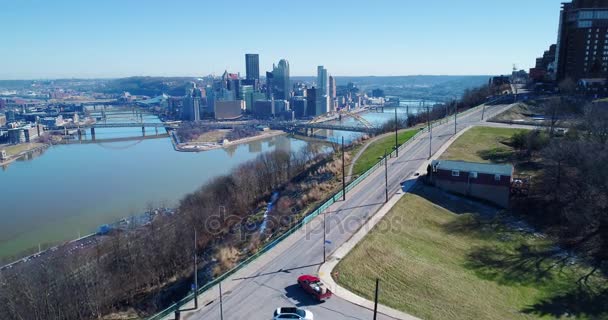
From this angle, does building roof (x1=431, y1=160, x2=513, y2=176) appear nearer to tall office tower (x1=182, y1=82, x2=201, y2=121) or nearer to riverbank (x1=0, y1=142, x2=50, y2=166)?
riverbank (x1=0, y1=142, x2=50, y2=166)

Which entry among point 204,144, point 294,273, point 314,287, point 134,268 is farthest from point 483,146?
point 204,144

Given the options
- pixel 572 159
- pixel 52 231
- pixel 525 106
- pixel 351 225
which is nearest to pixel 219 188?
pixel 52 231

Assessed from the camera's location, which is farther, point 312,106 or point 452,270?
point 312,106

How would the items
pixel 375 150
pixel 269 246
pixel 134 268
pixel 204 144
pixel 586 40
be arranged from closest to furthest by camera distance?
pixel 269 246 → pixel 134 268 → pixel 375 150 → pixel 586 40 → pixel 204 144

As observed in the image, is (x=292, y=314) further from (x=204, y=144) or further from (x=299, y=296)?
(x=204, y=144)

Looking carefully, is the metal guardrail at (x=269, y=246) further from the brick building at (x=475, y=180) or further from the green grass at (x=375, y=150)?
the brick building at (x=475, y=180)

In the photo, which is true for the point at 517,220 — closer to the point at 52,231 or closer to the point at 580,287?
the point at 580,287

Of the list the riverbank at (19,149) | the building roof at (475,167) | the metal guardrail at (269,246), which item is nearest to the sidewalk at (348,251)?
the building roof at (475,167)

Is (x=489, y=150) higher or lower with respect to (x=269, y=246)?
higher
